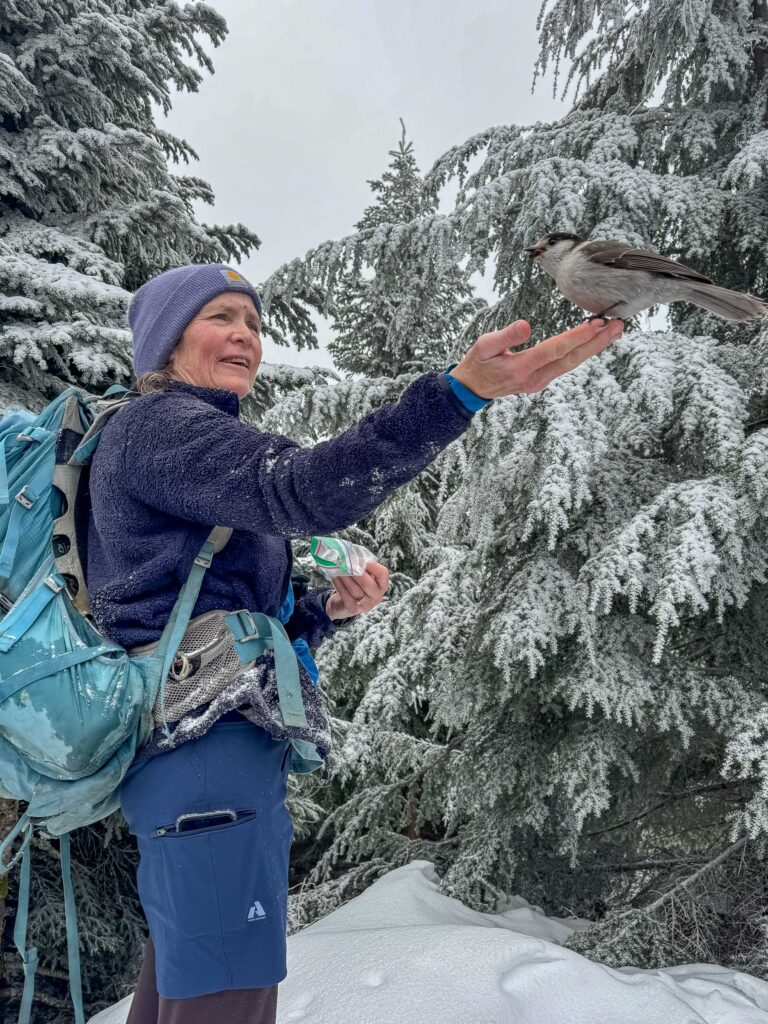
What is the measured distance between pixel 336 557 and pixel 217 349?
560 mm

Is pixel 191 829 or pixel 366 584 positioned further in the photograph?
pixel 366 584

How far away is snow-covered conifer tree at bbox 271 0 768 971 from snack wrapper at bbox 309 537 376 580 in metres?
1.81

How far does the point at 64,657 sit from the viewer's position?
4.42 feet

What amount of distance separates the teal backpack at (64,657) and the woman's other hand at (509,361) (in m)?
0.63

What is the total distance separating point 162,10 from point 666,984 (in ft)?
26.1

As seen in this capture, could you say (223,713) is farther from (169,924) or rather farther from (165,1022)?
(165,1022)

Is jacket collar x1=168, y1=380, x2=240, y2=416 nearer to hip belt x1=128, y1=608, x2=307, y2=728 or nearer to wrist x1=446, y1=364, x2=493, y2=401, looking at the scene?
hip belt x1=128, y1=608, x2=307, y2=728

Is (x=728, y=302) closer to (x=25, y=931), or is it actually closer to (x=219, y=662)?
(x=219, y=662)

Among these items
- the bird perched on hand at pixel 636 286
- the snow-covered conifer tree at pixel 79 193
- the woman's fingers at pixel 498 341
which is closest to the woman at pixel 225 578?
the woman's fingers at pixel 498 341

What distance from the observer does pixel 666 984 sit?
9.46ft

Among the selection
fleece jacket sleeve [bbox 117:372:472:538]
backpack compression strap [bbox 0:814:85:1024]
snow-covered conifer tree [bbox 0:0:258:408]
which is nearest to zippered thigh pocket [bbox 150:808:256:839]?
backpack compression strap [bbox 0:814:85:1024]

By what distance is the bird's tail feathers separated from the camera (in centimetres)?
182

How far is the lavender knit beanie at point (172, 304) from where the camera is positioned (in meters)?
1.75

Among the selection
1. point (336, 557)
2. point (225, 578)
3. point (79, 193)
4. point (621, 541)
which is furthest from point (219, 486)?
point (79, 193)
